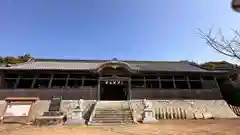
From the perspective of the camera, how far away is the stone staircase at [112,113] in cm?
1414

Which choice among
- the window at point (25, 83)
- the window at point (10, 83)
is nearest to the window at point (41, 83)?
the window at point (25, 83)

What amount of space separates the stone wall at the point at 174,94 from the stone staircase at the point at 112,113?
73.6 inches

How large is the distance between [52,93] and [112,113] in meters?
6.31

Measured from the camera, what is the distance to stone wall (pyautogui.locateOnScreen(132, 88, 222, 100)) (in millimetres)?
18500

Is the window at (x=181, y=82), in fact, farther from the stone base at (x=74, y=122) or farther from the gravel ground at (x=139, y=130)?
the stone base at (x=74, y=122)

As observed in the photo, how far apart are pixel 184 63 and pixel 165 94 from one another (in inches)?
393

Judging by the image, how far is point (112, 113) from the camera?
15344 millimetres

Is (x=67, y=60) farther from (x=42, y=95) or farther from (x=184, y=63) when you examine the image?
(x=184, y=63)

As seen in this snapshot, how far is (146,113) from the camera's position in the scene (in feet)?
48.5

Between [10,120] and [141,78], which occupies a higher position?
[141,78]

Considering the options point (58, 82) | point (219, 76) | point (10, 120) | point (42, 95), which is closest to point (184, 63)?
point (219, 76)

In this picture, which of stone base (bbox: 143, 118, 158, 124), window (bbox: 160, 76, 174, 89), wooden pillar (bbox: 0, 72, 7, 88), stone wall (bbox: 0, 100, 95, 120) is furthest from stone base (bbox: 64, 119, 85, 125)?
window (bbox: 160, 76, 174, 89)

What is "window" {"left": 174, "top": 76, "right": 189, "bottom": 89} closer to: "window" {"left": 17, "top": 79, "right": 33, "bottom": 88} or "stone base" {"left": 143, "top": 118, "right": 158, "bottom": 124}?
"stone base" {"left": 143, "top": 118, "right": 158, "bottom": 124}

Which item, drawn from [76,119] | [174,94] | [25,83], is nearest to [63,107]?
[76,119]
